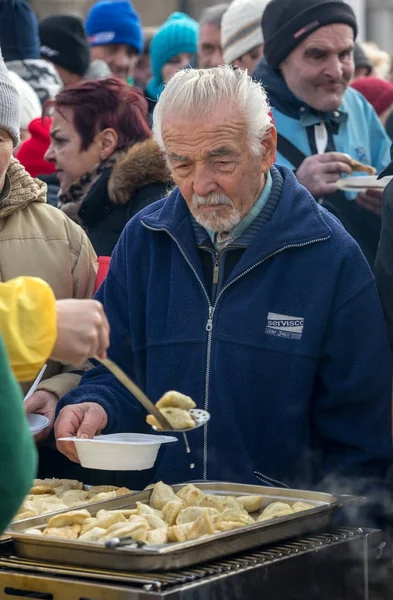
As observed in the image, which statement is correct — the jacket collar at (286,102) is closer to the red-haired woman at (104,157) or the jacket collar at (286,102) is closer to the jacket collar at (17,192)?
the red-haired woman at (104,157)

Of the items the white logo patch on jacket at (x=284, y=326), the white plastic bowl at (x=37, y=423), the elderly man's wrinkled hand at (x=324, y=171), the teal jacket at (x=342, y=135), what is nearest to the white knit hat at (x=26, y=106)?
the teal jacket at (x=342, y=135)

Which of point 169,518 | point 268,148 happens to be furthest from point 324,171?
point 169,518

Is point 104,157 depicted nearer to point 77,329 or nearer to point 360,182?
point 360,182

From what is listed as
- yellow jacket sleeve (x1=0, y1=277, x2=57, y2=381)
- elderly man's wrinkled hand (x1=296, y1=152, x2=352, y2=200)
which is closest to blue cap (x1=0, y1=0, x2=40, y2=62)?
elderly man's wrinkled hand (x1=296, y1=152, x2=352, y2=200)

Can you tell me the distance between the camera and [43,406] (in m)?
3.29

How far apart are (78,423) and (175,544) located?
827 mm

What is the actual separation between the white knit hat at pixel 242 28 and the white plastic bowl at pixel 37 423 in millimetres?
2744

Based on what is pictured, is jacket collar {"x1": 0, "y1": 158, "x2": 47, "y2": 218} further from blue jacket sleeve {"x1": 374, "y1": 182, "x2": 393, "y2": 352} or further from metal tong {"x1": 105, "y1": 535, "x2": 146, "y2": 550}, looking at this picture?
metal tong {"x1": 105, "y1": 535, "x2": 146, "y2": 550}

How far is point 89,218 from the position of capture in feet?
14.4

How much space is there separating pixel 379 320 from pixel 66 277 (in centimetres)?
103

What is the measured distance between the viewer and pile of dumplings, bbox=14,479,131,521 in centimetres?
270

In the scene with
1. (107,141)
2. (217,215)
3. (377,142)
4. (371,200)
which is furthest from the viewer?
(377,142)

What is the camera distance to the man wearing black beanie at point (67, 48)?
6285mm

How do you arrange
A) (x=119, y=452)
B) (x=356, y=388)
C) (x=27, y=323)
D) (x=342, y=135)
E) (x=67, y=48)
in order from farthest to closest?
(x=67, y=48), (x=342, y=135), (x=356, y=388), (x=119, y=452), (x=27, y=323)
